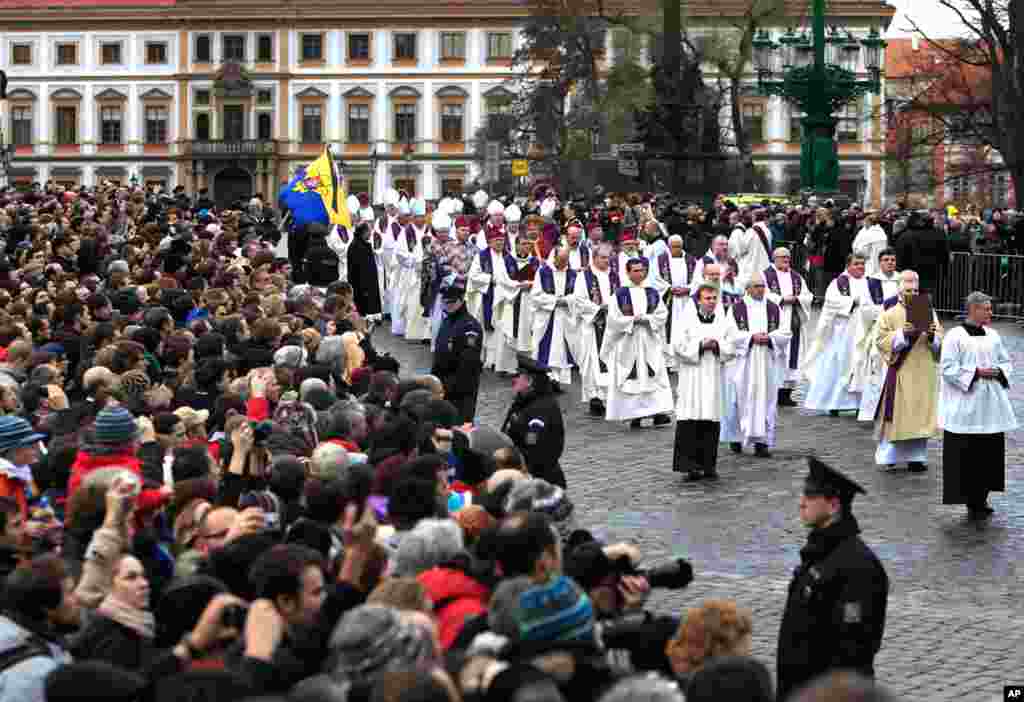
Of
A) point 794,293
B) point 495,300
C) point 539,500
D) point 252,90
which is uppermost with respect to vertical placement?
point 252,90

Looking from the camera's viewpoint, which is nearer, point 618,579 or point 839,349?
point 618,579

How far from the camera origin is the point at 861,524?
599 inches

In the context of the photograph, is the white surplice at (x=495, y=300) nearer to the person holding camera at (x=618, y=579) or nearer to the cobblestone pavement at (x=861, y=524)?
the cobblestone pavement at (x=861, y=524)

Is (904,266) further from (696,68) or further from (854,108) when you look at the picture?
(854,108)

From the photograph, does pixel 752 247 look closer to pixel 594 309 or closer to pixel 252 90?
pixel 594 309

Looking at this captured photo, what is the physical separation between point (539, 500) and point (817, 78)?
3211cm

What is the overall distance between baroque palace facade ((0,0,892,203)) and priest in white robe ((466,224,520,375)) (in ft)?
284

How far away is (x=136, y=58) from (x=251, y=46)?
5846 millimetres

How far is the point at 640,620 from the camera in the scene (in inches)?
280

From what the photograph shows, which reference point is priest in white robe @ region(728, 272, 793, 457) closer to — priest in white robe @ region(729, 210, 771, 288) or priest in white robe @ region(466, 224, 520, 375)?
priest in white robe @ region(466, 224, 520, 375)

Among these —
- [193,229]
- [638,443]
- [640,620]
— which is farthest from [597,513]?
[193,229]

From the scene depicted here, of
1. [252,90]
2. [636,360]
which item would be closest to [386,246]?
[636,360]

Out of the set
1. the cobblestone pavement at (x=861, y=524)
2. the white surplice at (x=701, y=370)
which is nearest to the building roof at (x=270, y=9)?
the cobblestone pavement at (x=861, y=524)

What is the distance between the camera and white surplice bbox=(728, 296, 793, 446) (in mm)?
18578
